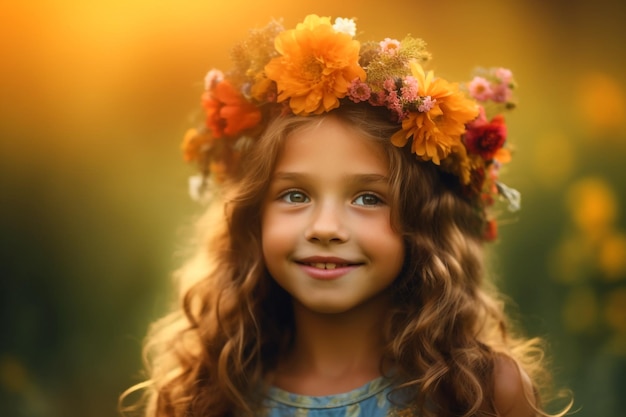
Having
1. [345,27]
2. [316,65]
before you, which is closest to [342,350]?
[316,65]

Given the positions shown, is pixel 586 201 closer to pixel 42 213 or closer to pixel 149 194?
pixel 149 194

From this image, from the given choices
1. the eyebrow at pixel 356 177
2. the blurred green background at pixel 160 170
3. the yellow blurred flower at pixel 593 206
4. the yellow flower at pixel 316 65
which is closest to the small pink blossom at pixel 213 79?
the yellow flower at pixel 316 65

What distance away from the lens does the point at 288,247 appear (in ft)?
8.66

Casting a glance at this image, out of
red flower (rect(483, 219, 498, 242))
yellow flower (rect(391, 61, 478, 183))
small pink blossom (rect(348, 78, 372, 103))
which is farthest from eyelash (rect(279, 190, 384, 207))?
red flower (rect(483, 219, 498, 242))

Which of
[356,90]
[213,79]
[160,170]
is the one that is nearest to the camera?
[356,90]

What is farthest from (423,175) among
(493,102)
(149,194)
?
(149,194)

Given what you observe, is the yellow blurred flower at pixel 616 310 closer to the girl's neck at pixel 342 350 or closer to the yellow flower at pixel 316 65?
the girl's neck at pixel 342 350

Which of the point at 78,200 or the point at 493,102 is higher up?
the point at 493,102

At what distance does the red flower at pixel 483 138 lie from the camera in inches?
111

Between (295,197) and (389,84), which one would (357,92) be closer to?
(389,84)

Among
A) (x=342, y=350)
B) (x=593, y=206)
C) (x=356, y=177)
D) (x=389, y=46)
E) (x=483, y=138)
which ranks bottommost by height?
(x=342, y=350)

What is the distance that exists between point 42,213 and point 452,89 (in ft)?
7.02

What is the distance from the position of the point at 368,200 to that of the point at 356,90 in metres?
0.31

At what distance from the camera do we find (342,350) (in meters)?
2.82
